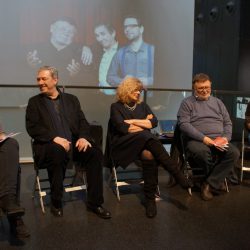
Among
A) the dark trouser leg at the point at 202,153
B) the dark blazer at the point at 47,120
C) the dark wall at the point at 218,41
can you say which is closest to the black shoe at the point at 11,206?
the dark blazer at the point at 47,120

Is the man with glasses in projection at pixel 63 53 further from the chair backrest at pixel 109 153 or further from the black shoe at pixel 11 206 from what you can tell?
the black shoe at pixel 11 206

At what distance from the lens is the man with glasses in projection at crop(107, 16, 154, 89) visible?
603 centimetres

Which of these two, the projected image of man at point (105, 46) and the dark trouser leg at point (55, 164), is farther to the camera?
the projected image of man at point (105, 46)

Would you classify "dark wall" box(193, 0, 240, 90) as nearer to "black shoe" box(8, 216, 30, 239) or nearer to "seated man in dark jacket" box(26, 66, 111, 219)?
"seated man in dark jacket" box(26, 66, 111, 219)

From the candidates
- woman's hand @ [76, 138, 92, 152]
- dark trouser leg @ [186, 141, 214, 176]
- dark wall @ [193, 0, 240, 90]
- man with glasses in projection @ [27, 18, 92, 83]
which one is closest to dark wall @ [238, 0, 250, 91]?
dark wall @ [193, 0, 240, 90]

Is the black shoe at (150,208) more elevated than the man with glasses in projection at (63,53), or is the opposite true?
the man with glasses in projection at (63,53)

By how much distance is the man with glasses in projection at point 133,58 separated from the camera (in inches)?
237

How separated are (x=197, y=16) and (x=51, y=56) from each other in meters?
4.13

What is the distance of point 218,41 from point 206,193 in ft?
15.9

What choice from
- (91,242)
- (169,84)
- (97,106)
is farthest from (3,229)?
(169,84)

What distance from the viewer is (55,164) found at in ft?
9.82

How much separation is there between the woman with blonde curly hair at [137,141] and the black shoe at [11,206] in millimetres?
1116

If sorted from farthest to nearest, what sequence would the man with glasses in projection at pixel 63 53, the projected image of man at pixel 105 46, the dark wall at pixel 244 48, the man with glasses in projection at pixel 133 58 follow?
the dark wall at pixel 244 48 → the man with glasses in projection at pixel 133 58 → the projected image of man at pixel 105 46 → the man with glasses in projection at pixel 63 53

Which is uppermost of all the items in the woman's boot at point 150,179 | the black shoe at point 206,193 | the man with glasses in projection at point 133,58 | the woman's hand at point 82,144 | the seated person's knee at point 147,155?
the man with glasses in projection at point 133,58
